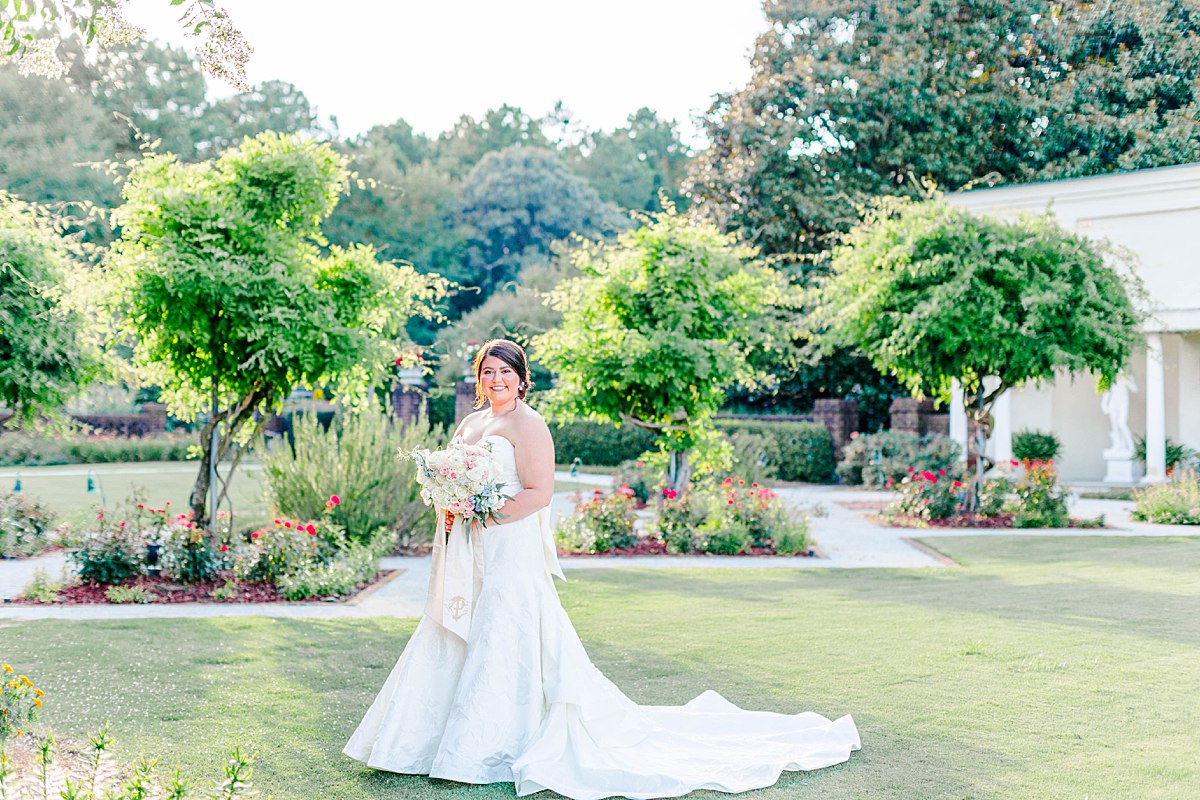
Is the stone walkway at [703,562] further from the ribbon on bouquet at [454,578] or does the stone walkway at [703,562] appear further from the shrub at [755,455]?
the ribbon on bouquet at [454,578]

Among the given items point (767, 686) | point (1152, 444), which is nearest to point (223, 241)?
point (767, 686)

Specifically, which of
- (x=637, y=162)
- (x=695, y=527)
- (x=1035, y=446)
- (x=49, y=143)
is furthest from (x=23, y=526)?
(x=637, y=162)

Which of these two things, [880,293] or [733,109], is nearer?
[880,293]

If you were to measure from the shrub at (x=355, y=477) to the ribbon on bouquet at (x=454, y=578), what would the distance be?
7.13 meters

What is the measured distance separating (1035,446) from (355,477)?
50.9 feet

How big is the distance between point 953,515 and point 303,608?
33.6ft

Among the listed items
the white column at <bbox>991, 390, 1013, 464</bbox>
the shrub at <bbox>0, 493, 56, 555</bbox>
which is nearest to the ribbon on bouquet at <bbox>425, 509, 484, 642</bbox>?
the shrub at <bbox>0, 493, 56, 555</bbox>

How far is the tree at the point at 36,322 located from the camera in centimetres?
1143

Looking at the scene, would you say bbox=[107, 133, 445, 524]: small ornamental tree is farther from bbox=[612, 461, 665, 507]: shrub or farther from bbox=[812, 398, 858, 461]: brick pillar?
bbox=[812, 398, 858, 461]: brick pillar

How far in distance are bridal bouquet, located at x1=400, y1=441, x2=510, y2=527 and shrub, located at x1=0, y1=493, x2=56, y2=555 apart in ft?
31.9

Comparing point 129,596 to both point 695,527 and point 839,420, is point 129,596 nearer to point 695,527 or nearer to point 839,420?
point 695,527

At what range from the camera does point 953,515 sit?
53.9ft

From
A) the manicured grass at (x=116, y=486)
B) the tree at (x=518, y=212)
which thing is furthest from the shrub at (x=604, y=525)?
the tree at (x=518, y=212)

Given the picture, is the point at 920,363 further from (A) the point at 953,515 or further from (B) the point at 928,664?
(B) the point at 928,664
